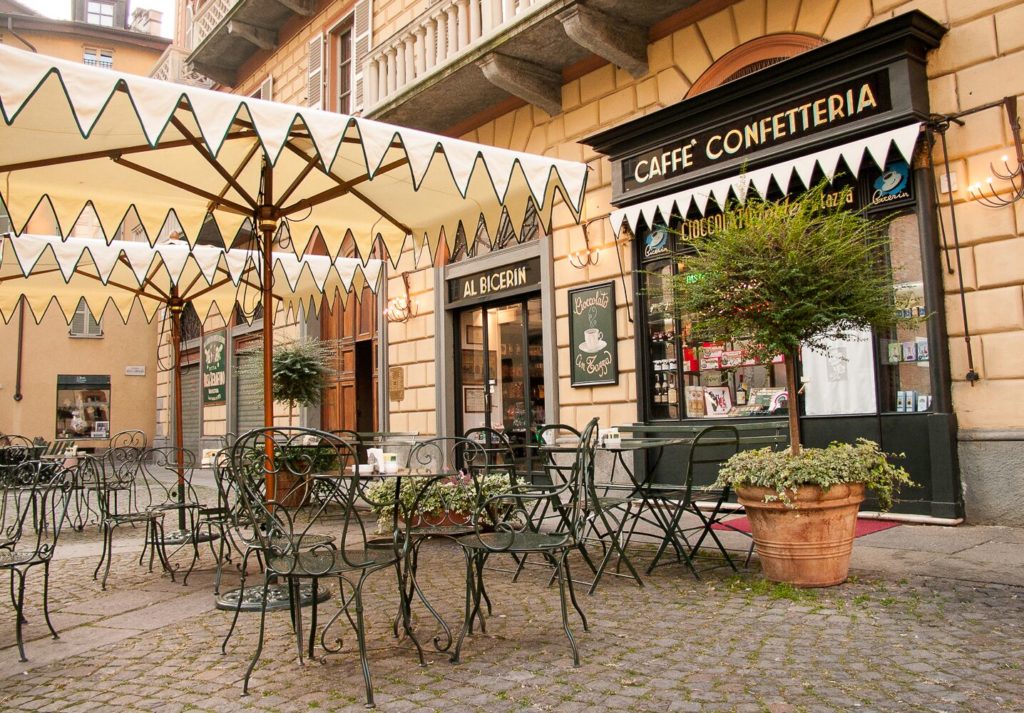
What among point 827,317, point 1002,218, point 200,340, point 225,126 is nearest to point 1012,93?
point 1002,218

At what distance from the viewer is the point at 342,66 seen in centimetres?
1489

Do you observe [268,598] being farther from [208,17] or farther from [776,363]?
[208,17]

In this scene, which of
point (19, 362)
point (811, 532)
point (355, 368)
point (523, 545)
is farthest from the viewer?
point (19, 362)

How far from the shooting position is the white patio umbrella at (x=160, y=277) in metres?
7.21

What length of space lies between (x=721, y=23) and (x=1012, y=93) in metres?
3.11

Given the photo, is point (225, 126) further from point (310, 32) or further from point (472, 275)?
point (310, 32)

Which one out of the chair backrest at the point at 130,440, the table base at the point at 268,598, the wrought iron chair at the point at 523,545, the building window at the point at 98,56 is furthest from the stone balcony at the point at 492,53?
the building window at the point at 98,56

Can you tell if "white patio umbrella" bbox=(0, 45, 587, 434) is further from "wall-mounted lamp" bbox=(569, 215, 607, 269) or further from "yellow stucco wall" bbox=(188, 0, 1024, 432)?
"yellow stucco wall" bbox=(188, 0, 1024, 432)

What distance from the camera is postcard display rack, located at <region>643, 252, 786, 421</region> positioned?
7.73m

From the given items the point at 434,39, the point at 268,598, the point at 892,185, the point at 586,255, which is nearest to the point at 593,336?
the point at 586,255

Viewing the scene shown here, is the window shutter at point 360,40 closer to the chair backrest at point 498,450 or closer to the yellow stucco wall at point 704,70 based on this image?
the yellow stucco wall at point 704,70

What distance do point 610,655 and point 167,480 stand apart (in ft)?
48.2

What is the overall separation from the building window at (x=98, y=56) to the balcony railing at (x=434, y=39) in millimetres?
24454

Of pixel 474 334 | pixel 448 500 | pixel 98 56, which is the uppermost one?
pixel 98 56
